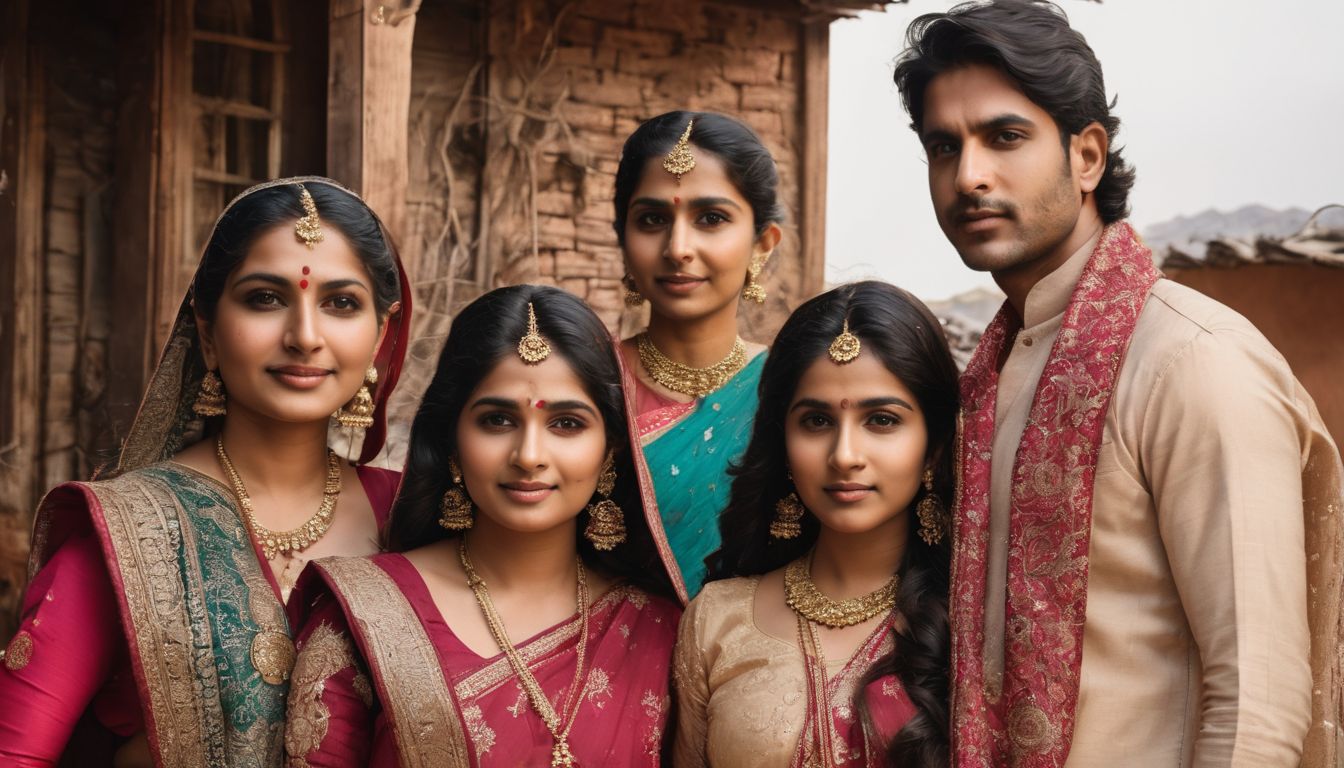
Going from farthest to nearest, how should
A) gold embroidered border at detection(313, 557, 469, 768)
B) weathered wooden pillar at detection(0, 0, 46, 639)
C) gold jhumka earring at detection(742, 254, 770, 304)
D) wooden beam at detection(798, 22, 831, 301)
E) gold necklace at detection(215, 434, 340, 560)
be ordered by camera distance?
wooden beam at detection(798, 22, 831, 301) < weathered wooden pillar at detection(0, 0, 46, 639) < gold jhumka earring at detection(742, 254, 770, 304) < gold necklace at detection(215, 434, 340, 560) < gold embroidered border at detection(313, 557, 469, 768)

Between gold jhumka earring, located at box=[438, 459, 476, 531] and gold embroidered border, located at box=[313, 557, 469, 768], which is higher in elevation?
gold jhumka earring, located at box=[438, 459, 476, 531]

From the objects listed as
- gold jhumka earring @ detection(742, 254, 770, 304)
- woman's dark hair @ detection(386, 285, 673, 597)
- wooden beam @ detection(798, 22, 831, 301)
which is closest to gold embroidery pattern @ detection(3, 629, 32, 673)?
woman's dark hair @ detection(386, 285, 673, 597)

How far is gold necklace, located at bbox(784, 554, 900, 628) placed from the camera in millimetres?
2869

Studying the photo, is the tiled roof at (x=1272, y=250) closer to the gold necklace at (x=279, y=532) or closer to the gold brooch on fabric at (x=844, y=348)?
the gold brooch on fabric at (x=844, y=348)

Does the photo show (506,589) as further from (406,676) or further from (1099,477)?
(1099,477)

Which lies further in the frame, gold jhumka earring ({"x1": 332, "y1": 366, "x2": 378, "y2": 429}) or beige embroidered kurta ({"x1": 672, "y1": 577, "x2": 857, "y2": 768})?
gold jhumka earring ({"x1": 332, "y1": 366, "x2": 378, "y2": 429})

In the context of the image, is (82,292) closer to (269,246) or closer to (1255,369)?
(269,246)

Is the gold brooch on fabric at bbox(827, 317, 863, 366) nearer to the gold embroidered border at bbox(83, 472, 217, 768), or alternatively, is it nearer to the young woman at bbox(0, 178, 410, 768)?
the young woman at bbox(0, 178, 410, 768)

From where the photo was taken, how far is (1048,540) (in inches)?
101

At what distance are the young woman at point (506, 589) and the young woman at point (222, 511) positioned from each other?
0.18m

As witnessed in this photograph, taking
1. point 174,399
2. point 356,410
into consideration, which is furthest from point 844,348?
point 174,399

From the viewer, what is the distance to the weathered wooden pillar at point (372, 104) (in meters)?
4.51

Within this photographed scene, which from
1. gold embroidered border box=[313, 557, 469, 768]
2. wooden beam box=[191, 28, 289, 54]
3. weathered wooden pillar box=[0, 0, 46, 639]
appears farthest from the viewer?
wooden beam box=[191, 28, 289, 54]

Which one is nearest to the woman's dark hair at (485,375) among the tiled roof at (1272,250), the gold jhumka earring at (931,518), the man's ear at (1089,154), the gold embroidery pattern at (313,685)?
the gold embroidery pattern at (313,685)
